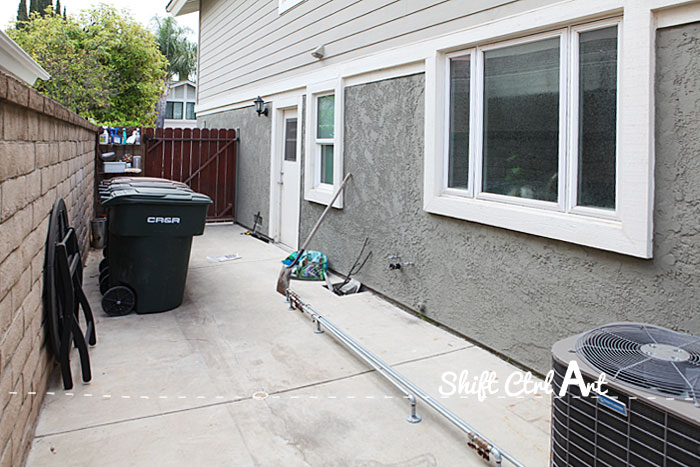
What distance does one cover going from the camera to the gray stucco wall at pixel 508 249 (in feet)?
9.23

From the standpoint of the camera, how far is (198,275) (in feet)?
21.0

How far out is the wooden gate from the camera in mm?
10234

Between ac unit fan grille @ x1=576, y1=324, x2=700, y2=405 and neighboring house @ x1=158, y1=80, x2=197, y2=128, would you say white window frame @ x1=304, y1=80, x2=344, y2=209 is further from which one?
neighboring house @ x1=158, y1=80, x2=197, y2=128

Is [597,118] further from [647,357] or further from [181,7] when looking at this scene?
[181,7]

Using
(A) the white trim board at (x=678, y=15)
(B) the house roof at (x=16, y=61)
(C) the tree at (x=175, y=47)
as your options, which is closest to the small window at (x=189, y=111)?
(C) the tree at (x=175, y=47)

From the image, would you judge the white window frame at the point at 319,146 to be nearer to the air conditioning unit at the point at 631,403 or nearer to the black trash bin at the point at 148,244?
the black trash bin at the point at 148,244

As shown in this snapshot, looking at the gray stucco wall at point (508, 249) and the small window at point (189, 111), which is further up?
the small window at point (189, 111)

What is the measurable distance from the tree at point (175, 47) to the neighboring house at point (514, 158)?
37.3 meters

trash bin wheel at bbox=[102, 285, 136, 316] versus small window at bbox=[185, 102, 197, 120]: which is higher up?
small window at bbox=[185, 102, 197, 120]

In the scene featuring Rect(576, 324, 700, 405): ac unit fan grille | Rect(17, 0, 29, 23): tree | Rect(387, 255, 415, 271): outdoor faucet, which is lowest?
Rect(576, 324, 700, 405): ac unit fan grille

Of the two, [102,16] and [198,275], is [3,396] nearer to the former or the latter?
[198,275]

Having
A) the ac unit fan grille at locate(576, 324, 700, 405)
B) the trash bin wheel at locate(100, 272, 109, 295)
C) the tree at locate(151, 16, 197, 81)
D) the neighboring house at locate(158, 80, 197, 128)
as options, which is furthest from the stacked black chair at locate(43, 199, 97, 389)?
the tree at locate(151, 16, 197, 81)

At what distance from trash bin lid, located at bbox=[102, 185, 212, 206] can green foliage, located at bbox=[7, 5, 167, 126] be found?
12.5 meters

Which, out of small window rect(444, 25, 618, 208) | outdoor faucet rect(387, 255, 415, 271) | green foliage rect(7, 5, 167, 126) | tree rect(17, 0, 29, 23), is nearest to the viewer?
small window rect(444, 25, 618, 208)
